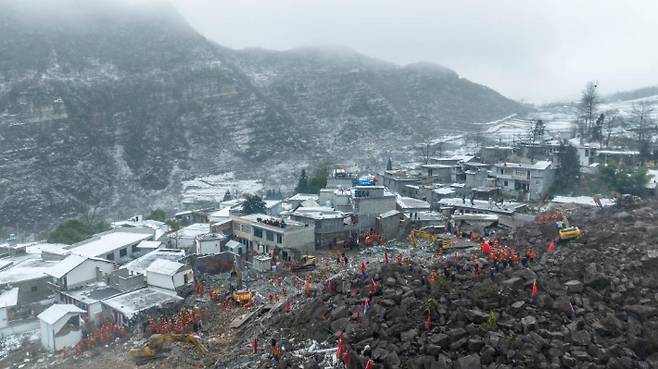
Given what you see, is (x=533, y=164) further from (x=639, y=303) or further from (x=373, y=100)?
(x=373, y=100)

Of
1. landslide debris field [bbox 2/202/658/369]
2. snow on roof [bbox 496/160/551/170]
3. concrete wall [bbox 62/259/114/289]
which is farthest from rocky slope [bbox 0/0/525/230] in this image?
landslide debris field [bbox 2/202/658/369]

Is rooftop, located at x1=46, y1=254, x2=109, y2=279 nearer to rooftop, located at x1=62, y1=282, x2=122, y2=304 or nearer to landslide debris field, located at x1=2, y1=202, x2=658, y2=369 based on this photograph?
rooftop, located at x1=62, y1=282, x2=122, y2=304

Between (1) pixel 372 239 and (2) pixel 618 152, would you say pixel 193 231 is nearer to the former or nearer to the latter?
(1) pixel 372 239

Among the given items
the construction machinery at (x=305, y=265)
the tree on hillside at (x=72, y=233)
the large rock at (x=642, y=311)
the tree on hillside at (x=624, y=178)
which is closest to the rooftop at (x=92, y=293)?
the construction machinery at (x=305, y=265)

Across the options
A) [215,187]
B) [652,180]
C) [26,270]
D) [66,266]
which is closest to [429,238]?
[652,180]

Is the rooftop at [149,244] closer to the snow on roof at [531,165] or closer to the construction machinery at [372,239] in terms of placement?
the construction machinery at [372,239]

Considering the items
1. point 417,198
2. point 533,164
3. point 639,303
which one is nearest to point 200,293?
point 639,303
